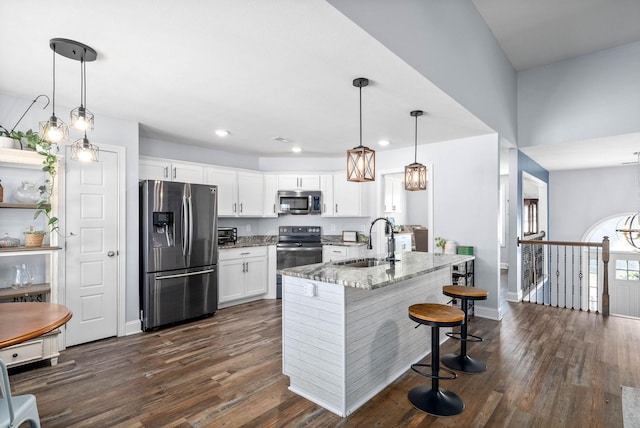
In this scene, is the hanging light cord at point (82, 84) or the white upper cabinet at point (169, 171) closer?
the hanging light cord at point (82, 84)

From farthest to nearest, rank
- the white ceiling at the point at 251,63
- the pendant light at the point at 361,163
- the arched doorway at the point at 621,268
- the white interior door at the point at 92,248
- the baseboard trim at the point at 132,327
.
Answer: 1. the arched doorway at the point at 621,268
2. the baseboard trim at the point at 132,327
3. the white interior door at the point at 92,248
4. the pendant light at the point at 361,163
5. the white ceiling at the point at 251,63

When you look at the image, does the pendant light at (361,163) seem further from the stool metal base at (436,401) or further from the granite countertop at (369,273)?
the stool metal base at (436,401)

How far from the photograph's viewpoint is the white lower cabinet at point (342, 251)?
5.43 metres

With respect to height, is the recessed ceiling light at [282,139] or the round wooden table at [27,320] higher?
the recessed ceiling light at [282,139]

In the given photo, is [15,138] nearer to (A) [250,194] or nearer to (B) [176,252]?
(B) [176,252]

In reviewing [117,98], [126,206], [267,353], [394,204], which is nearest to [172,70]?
[117,98]

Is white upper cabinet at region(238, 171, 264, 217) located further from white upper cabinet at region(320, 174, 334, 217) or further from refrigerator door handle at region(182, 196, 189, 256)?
refrigerator door handle at region(182, 196, 189, 256)

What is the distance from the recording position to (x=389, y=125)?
4.03 meters

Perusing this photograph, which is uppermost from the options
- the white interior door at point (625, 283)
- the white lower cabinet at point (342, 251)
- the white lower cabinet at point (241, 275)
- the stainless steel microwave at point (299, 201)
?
the stainless steel microwave at point (299, 201)

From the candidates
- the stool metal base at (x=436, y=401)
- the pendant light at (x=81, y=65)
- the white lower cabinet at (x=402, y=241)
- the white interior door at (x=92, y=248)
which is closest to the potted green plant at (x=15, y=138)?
the white interior door at (x=92, y=248)

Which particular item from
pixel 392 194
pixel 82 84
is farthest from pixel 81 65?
A: pixel 392 194

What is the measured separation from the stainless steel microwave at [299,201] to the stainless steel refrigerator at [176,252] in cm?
155

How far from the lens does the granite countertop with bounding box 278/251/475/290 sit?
2.09 metres

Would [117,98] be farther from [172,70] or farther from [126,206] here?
[126,206]
